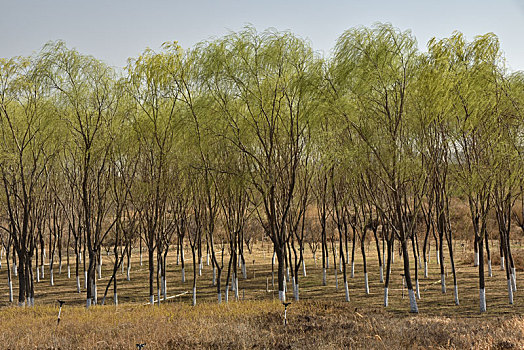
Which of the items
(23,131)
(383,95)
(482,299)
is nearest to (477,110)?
(383,95)

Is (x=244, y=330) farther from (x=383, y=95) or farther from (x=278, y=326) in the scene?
(x=383, y=95)

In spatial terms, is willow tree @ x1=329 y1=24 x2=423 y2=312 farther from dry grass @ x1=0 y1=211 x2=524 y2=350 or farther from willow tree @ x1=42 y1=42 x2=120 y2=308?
willow tree @ x1=42 y1=42 x2=120 y2=308

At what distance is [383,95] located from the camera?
14719 millimetres

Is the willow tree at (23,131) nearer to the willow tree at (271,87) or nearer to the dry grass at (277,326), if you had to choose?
the dry grass at (277,326)

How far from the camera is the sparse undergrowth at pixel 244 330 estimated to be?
9250 millimetres

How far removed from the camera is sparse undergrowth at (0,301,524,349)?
30.3ft

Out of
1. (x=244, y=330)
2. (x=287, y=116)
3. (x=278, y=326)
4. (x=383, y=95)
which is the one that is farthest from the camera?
→ (x=287, y=116)

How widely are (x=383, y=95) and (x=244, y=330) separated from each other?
352 inches

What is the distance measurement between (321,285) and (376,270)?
18.1 ft

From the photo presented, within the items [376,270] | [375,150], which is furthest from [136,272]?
[375,150]

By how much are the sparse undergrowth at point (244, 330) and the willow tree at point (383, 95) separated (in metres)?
3.67

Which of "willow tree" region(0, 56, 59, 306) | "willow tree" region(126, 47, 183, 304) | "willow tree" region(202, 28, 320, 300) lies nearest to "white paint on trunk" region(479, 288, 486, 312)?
"willow tree" region(202, 28, 320, 300)

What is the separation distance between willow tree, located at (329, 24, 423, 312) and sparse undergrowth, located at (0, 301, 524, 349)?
3.67 meters

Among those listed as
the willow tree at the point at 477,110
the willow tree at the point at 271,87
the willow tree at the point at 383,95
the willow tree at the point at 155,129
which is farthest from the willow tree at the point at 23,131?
the willow tree at the point at 477,110
